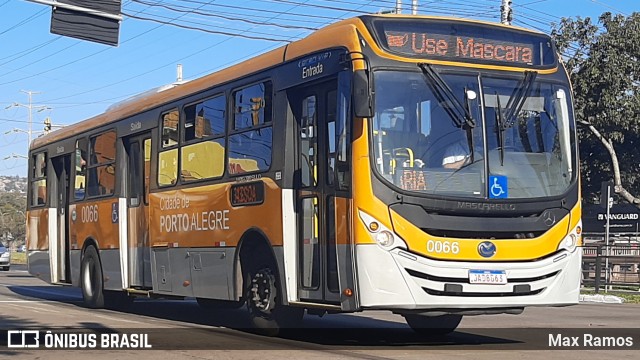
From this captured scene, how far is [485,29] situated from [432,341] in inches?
155

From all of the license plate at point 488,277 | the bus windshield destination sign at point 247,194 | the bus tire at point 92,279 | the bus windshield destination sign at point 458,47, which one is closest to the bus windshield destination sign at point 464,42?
the bus windshield destination sign at point 458,47

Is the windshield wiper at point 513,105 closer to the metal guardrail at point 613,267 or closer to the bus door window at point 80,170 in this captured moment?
the bus door window at point 80,170

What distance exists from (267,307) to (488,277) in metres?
3.19

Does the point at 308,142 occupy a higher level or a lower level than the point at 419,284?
higher

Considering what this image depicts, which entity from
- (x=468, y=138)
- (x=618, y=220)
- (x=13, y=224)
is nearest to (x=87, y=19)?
(x=468, y=138)

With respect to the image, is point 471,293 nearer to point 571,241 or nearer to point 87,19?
point 571,241

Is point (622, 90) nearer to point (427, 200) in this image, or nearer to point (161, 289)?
point (161, 289)

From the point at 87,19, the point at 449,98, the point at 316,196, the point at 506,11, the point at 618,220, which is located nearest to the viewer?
the point at 449,98

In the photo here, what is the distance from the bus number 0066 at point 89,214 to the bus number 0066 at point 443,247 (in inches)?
381

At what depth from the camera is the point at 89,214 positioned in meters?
19.1

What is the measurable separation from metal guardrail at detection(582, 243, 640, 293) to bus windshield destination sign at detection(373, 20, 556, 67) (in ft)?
54.5

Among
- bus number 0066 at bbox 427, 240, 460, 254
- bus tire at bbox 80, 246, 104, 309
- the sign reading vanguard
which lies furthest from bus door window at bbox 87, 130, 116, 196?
the sign reading vanguard

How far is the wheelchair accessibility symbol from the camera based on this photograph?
10.9m

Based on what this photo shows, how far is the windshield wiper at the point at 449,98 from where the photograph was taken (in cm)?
1104
